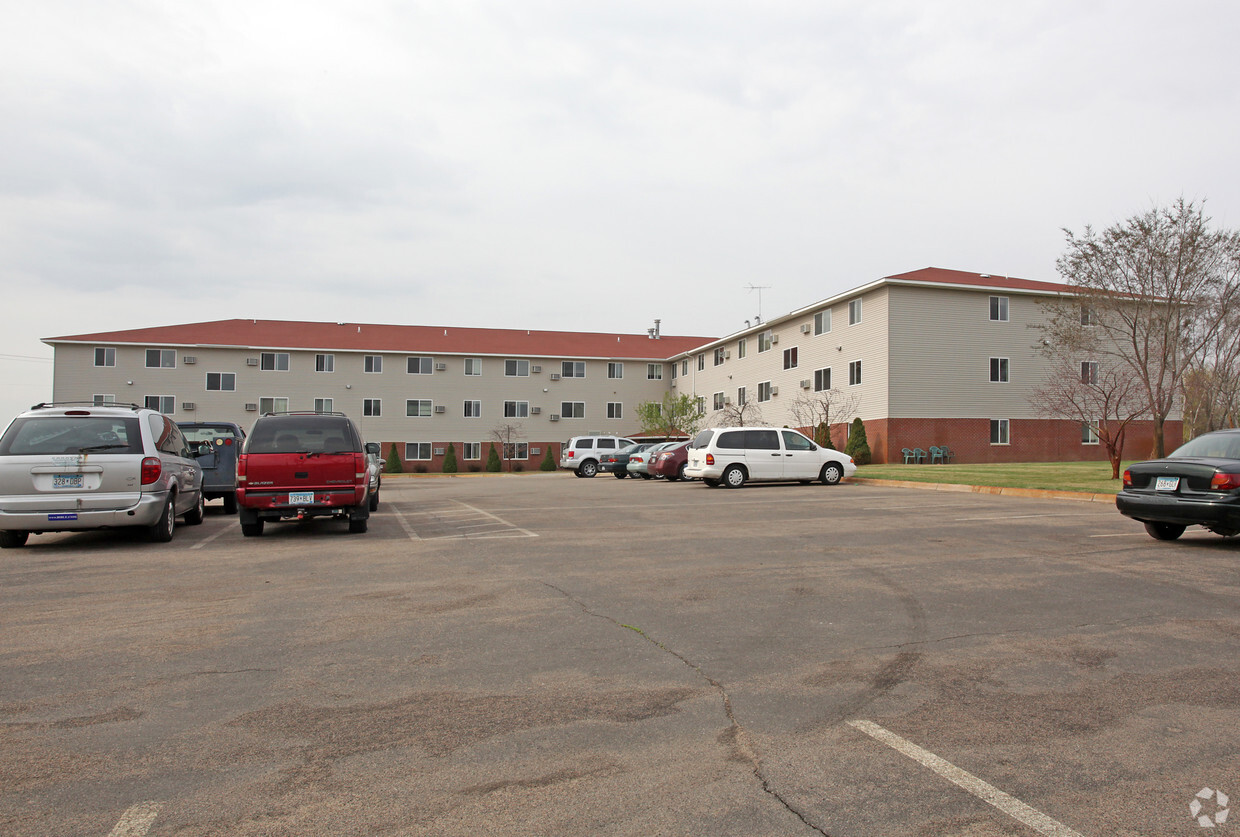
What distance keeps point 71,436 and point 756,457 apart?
17.3 meters

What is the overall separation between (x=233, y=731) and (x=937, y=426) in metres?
35.8

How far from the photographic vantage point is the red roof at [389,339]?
5288 centimetres

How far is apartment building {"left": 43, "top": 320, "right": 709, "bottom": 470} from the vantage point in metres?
52.0

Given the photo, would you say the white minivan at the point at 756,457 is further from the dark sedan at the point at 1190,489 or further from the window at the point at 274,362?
the window at the point at 274,362

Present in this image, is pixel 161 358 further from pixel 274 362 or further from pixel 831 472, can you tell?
pixel 831 472

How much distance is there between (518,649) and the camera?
18.6 ft

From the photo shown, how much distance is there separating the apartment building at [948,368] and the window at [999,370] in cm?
5

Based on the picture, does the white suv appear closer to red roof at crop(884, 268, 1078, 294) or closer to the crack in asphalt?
red roof at crop(884, 268, 1078, 294)

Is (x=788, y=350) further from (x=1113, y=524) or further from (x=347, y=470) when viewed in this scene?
(x=347, y=470)

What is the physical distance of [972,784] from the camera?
3.50 metres


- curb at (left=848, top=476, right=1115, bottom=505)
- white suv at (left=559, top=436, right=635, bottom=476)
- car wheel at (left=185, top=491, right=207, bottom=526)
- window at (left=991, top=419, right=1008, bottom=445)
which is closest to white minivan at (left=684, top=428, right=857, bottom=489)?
curb at (left=848, top=476, right=1115, bottom=505)

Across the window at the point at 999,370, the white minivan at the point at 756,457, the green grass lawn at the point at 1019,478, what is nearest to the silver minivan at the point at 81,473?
the white minivan at the point at 756,457

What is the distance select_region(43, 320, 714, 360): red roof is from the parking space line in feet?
177

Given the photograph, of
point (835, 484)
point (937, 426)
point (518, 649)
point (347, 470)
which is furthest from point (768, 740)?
point (937, 426)
